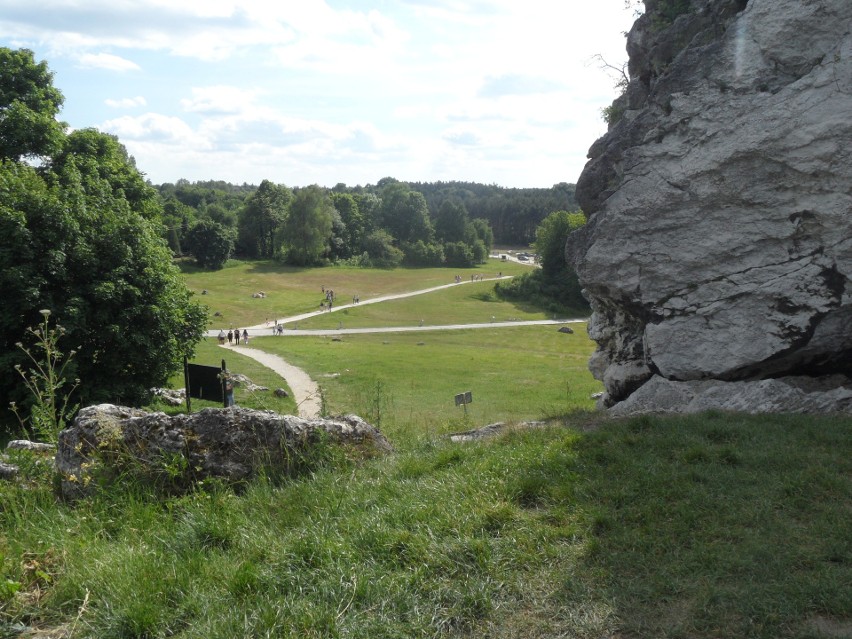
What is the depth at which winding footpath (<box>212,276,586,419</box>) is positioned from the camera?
26231 millimetres

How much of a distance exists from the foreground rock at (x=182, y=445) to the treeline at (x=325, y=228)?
248 feet

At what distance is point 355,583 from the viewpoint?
5062mm

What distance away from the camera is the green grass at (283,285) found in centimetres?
6562

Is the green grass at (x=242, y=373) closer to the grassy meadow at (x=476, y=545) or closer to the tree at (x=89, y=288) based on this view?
the tree at (x=89, y=288)

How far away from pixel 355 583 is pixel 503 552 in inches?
49.0

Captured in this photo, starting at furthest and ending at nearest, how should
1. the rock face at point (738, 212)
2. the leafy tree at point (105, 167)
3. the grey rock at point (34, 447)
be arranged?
the leafy tree at point (105, 167), the rock face at point (738, 212), the grey rock at point (34, 447)

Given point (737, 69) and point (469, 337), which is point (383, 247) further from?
point (737, 69)

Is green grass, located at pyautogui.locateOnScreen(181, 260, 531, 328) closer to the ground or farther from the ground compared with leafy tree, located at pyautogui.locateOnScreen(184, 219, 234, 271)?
closer to the ground

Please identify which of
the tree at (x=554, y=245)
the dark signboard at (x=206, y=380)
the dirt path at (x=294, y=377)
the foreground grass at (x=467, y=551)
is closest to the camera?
the foreground grass at (x=467, y=551)

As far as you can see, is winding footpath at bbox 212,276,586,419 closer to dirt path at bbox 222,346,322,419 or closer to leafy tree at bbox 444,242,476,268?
dirt path at bbox 222,346,322,419

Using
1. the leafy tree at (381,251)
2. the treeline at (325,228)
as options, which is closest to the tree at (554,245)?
the leafy tree at (381,251)

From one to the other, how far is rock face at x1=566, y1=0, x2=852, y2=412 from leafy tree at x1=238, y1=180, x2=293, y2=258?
314 ft

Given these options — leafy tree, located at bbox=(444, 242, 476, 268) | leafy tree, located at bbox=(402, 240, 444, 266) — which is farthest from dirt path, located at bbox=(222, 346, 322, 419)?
leafy tree, located at bbox=(444, 242, 476, 268)

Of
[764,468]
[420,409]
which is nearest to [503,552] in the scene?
[764,468]
